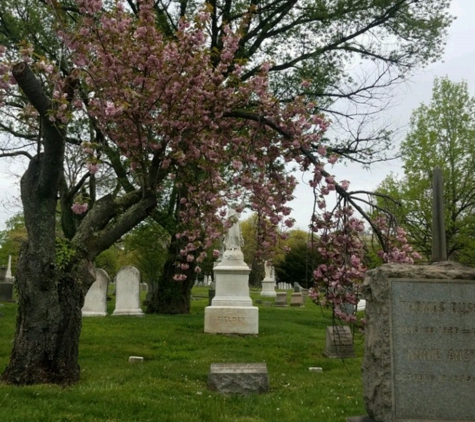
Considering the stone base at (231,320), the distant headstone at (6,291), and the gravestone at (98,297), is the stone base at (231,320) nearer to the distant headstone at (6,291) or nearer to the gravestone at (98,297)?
the gravestone at (98,297)

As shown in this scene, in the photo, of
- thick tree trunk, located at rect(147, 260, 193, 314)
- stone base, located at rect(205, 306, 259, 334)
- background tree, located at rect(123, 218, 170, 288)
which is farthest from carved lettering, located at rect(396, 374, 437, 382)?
background tree, located at rect(123, 218, 170, 288)

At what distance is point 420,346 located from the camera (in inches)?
210

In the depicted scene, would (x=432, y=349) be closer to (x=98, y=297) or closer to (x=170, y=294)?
(x=98, y=297)

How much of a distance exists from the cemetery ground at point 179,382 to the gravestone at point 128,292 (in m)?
2.98

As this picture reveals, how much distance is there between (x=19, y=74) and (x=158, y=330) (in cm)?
878

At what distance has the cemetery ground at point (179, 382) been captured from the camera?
6051mm

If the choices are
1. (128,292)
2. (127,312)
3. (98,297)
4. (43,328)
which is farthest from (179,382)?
(128,292)

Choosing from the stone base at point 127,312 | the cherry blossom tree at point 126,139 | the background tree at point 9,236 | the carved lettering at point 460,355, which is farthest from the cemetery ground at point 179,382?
the background tree at point 9,236

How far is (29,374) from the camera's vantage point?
689cm

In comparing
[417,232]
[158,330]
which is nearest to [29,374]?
[158,330]

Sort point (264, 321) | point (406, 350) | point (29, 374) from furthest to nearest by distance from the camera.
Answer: point (264, 321) < point (29, 374) < point (406, 350)

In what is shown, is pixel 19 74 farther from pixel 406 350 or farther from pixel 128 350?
pixel 128 350

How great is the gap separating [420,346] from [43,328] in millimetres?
5024

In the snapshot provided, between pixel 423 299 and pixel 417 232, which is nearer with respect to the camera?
pixel 423 299
